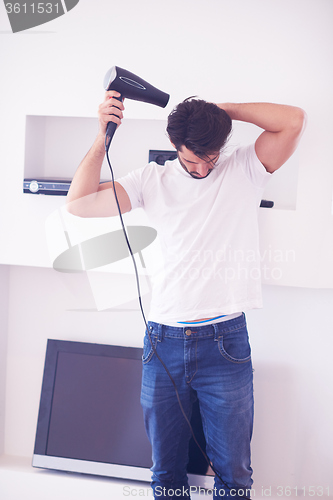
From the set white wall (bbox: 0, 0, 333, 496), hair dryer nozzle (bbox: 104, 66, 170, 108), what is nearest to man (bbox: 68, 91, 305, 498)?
hair dryer nozzle (bbox: 104, 66, 170, 108)

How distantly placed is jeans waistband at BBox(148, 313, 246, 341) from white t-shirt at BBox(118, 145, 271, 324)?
3 cm

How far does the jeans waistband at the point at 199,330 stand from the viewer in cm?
129

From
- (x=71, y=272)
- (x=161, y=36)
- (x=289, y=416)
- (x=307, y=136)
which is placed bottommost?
(x=289, y=416)

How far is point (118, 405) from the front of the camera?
1860 mm

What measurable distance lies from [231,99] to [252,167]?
1.22 ft

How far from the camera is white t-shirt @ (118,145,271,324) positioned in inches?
50.5

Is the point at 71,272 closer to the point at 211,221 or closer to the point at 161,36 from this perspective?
the point at 211,221

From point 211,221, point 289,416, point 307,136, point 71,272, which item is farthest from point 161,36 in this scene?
point 289,416

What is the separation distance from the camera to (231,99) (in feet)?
5.07

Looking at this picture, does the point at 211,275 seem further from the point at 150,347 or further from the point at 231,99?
the point at 231,99

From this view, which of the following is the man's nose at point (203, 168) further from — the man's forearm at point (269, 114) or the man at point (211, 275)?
the man's forearm at point (269, 114)

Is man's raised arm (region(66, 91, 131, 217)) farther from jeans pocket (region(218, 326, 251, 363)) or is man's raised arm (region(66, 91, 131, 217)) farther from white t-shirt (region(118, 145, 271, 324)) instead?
jeans pocket (region(218, 326, 251, 363))

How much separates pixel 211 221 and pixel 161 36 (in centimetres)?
76

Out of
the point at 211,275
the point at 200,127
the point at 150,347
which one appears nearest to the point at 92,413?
the point at 150,347
